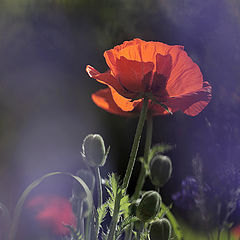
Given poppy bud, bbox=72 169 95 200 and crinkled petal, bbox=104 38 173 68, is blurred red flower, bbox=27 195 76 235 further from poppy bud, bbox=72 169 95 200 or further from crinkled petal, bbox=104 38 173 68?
crinkled petal, bbox=104 38 173 68

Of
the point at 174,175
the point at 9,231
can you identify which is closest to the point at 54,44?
the point at 174,175

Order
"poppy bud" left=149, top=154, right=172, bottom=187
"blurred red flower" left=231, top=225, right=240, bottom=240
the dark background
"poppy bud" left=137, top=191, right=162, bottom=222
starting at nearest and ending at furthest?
"poppy bud" left=137, top=191, right=162, bottom=222 < "poppy bud" left=149, top=154, right=172, bottom=187 < "blurred red flower" left=231, top=225, right=240, bottom=240 < the dark background

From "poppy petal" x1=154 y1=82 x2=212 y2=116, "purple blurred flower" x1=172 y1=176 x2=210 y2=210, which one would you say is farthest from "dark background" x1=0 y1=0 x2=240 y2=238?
"poppy petal" x1=154 y1=82 x2=212 y2=116

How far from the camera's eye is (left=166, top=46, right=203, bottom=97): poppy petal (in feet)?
1.45

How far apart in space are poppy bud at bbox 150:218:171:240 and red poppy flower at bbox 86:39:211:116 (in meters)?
0.11

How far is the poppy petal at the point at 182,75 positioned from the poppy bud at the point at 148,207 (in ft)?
0.37

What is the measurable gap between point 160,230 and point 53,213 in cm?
12

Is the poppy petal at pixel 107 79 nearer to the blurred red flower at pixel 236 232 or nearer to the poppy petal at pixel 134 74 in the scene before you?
the poppy petal at pixel 134 74

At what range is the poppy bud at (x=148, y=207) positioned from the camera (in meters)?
0.40

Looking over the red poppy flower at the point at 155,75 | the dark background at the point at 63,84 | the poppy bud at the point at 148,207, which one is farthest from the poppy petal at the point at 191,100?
the dark background at the point at 63,84

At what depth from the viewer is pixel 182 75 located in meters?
0.45

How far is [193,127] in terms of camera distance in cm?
69

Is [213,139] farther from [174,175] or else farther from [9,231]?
[174,175]

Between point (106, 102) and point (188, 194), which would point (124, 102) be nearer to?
point (106, 102)
